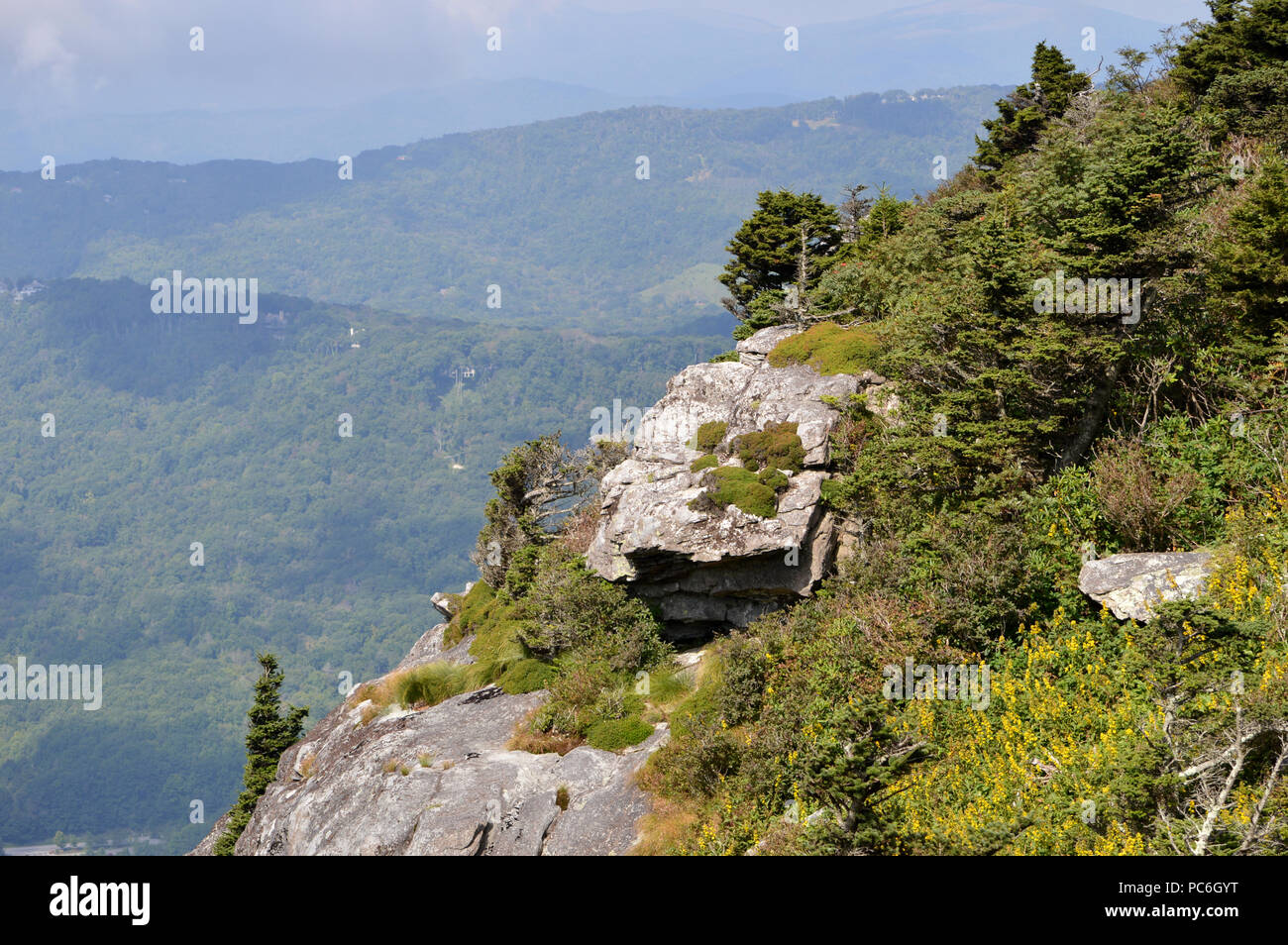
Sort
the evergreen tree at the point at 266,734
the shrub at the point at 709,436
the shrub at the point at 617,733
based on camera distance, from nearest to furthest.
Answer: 1. the shrub at the point at 617,733
2. the shrub at the point at 709,436
3. the evergreen tree at the point at 266,734

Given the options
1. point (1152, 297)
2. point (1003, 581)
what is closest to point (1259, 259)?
point (1152, 297)

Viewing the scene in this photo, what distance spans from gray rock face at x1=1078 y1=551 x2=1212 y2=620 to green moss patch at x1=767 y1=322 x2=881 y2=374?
37.4ft

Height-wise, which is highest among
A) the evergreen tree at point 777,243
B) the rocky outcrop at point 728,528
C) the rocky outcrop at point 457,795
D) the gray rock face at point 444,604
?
the evergreen tree at point 777,243

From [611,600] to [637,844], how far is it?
7.87 m

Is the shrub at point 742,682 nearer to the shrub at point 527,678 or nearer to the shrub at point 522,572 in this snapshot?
the shrub at point 527,678

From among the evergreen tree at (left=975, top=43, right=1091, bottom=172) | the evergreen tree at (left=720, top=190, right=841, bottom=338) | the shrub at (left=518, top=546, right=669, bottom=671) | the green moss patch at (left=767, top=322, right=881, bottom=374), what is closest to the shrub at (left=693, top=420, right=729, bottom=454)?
the green moss patch at (left=767, top=322, right=881, bottom=374)

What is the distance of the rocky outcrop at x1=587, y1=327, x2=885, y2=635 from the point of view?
74.4 ft

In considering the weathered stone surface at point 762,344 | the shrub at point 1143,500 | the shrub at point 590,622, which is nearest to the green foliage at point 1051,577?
the shrub at point 1143,500

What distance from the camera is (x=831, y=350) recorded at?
27594 mm

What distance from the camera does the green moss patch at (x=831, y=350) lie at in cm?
2684

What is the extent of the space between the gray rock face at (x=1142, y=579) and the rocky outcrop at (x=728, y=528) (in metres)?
7.33

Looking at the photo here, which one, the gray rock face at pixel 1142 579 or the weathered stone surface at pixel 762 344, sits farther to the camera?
the weathered stone surface at pixel 762 344

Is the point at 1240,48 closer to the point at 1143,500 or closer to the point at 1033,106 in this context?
the point at 1033,106

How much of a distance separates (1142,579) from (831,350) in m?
13.3
